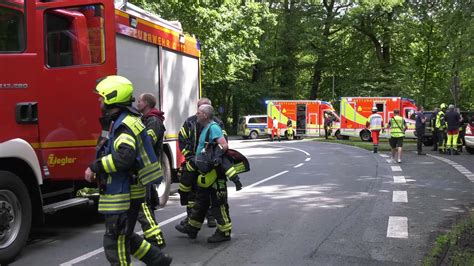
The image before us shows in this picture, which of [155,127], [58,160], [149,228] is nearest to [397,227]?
[149,228]

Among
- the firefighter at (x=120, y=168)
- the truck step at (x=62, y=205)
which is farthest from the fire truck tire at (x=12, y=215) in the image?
the firefighter at (x=120, y=168)

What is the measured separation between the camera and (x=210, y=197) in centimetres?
639

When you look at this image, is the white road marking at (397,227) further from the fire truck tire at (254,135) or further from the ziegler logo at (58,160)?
the fire truck tire at (254,135)

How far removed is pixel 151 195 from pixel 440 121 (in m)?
17.3

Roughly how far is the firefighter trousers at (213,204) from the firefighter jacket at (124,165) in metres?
2.06

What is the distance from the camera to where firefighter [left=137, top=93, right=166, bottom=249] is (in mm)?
5598

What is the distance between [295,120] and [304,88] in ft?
55.9

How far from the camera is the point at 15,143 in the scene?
5586 millimetres

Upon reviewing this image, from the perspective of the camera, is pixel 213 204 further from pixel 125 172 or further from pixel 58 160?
pixel 125 172

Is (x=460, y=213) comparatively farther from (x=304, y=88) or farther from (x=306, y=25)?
(x=304, y=88)

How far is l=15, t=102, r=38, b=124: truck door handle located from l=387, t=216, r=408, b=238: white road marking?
4597 millimetres

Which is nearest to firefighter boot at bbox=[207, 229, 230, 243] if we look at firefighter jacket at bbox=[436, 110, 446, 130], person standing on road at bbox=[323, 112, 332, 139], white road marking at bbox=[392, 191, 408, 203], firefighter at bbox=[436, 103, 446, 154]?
white road marking at bbox=[392, 191, 408, 203]

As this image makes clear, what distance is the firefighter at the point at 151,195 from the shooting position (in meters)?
5.60

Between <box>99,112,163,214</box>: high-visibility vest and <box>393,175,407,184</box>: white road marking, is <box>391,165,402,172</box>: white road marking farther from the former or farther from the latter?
<box>99,112,163,214</box>: high-visibility vest
